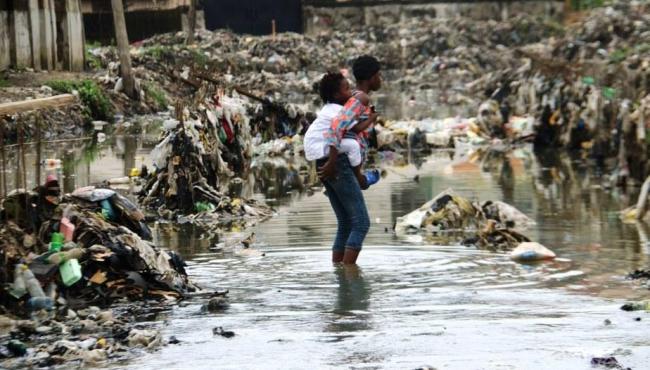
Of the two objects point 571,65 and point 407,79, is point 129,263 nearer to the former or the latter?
point 571,65

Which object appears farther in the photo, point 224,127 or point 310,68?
point 310,68

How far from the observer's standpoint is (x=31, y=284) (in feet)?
26.0

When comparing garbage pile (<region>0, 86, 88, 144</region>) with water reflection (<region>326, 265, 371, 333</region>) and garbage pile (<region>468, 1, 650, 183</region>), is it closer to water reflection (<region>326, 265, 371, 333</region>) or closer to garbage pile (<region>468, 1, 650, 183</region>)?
garbage pile (<region>468, 1, 650, 183</region>)

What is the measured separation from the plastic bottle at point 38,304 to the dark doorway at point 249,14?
42.4m

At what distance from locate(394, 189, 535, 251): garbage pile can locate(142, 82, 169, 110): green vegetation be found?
16679 mm

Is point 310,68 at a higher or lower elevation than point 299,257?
higher

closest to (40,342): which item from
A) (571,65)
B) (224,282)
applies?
(224,282)

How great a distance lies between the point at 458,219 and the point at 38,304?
15.8 ft

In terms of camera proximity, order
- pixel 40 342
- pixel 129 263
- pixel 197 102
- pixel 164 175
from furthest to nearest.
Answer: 1. pixel 197 102
2. pixel 164 175
3. pixel 129 263
4. pixel 40 342

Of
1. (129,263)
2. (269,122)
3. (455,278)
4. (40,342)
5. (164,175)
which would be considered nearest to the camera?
(40,342)

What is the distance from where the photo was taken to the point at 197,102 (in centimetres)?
1554

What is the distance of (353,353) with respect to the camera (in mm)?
6684

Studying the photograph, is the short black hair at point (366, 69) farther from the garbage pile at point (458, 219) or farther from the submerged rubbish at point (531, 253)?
the garbage pile at point (458, 219)

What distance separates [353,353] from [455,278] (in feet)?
8.29
